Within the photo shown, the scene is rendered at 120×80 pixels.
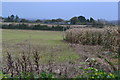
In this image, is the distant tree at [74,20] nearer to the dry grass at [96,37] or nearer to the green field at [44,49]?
the dry grass at [96,37]

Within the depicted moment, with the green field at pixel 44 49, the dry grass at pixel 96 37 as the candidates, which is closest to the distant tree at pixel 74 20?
the dry grass at pixel 96 37

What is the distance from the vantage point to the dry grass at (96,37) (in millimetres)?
6824

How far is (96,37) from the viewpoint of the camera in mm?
8516

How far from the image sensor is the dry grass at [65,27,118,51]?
6824 millimetres

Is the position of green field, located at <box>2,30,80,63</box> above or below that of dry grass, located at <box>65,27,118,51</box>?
below

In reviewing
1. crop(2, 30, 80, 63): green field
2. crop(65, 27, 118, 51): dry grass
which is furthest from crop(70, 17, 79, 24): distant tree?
crop(2, 30, 80, 63): green field

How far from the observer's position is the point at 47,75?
3162 mm

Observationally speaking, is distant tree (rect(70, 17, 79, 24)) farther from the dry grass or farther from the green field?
the green field

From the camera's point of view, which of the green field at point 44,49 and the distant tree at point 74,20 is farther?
the distant tree at point 74,20

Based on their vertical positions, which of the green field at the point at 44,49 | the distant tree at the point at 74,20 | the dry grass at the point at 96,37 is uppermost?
the distant tree at the point at 74,20

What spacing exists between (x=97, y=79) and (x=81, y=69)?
29.8 inches

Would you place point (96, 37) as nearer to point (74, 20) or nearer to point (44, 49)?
point (44, 49)

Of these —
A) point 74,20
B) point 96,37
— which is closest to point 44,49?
point 96,37

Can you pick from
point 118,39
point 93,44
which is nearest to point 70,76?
point 118,39
